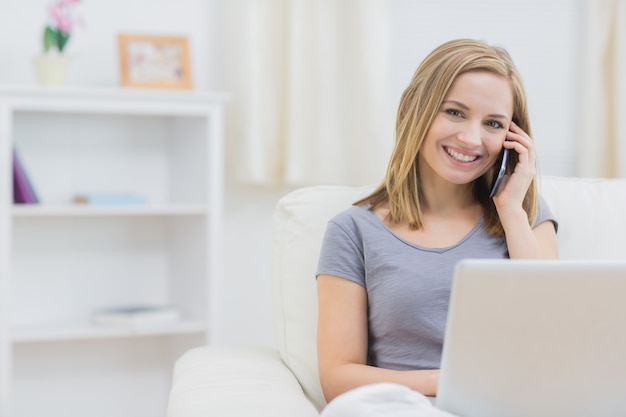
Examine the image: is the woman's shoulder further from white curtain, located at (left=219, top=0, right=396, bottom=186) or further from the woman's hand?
white curtain, located at (left=219, top=0, right=396, bottom=186)

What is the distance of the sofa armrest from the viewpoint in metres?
1.29

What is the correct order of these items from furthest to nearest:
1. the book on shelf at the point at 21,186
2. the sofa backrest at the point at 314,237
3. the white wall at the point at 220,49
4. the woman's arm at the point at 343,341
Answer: the white wall at the point at 220,49 < the book on shelf at the point at 21,186 < the sofa backrest at the point at 314,237 < the woman's arm at the point at 343,341

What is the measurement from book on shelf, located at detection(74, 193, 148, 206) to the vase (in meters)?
0.33

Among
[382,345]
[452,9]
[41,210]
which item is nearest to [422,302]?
[382,345]

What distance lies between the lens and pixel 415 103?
5.08 feet

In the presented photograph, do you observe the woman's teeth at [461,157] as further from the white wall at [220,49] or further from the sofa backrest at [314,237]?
the white wall at [220,49]

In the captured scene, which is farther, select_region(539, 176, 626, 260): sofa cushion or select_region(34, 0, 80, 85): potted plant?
select_region(34, 0, 80, 85): potted plant

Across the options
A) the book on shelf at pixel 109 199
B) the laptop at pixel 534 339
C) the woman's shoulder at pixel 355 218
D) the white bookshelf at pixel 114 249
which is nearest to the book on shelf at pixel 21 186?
the white bookshelf at pixel 114 249

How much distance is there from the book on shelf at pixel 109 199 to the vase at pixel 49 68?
0.33m

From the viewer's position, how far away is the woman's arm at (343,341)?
4.63ft

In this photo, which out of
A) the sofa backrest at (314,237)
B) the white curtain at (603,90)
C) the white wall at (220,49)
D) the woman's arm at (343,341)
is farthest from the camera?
the white curtain at (603,90)

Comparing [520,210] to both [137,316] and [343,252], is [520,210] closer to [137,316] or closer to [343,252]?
[343,252]

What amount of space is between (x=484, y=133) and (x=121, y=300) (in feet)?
5.39

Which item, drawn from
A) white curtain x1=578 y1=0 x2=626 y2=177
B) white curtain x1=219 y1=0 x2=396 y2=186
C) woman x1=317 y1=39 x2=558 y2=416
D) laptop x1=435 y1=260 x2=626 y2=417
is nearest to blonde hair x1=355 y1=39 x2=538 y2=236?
woman x1=317 y1=39 x2=558 y2=416
